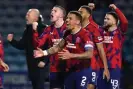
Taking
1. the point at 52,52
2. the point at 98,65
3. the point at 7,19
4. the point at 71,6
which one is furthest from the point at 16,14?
the point at 52,52

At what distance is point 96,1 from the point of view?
43.1 feet

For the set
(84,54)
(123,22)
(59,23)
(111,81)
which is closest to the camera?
(84,54)

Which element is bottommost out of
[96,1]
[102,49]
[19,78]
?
[19,78]

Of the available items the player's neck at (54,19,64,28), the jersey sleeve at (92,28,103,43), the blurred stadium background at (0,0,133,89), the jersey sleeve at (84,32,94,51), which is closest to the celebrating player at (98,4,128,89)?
the jersey sleeve at (92,28,103,43)

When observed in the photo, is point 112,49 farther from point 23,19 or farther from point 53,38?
point 23,19

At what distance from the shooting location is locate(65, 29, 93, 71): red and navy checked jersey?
6.81 m

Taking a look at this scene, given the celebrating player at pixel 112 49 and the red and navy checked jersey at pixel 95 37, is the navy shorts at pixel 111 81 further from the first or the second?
the red and navy checked jersey at pixel 95 37

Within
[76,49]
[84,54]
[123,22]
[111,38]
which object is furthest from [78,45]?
[123,22]

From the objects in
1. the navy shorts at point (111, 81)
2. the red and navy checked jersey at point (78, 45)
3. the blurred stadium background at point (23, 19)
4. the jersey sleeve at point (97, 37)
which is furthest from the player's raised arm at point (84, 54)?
the blurred stadium background at point (23, 19)

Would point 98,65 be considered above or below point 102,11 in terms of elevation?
below

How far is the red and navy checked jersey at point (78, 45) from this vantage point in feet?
22.3

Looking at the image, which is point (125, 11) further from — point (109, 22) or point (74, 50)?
point (74, 50)

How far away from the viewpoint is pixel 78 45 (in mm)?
6859

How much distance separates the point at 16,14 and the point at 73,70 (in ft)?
21.6
